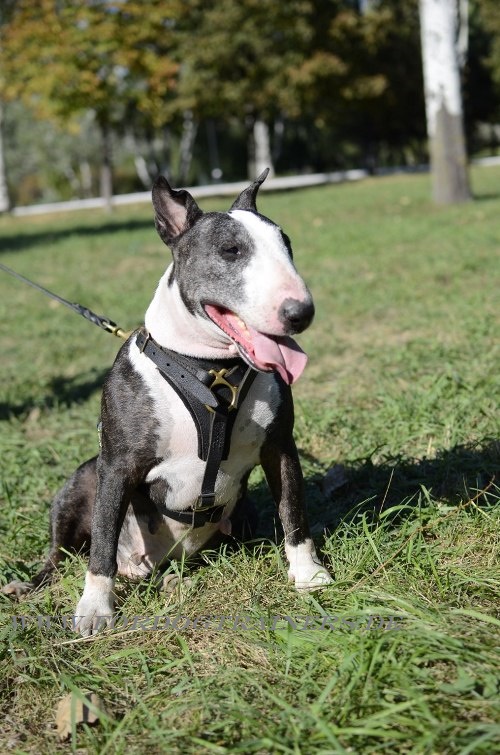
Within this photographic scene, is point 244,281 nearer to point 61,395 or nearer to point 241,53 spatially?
point 61,395

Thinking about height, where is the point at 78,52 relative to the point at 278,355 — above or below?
below

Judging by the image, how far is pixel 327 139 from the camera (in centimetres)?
4728

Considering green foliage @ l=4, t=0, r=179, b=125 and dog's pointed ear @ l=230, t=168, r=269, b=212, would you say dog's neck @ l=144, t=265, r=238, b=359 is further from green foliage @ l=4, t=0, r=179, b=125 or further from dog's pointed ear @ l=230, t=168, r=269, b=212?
green foliage @ l=4, t=0, r=179, b=125

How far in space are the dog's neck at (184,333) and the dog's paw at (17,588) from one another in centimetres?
104

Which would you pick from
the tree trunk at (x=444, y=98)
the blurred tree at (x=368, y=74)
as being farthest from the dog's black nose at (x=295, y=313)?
the blurred tree at (x=368, y=74)

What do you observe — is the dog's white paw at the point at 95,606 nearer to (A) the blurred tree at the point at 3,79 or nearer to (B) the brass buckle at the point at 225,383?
(B) the brass buckle at the point at 225,383

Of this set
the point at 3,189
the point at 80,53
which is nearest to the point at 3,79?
the point at 80,53

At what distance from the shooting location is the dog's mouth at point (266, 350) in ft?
7.57

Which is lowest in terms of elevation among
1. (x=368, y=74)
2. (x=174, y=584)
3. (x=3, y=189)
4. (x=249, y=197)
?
(x=3, y=189)

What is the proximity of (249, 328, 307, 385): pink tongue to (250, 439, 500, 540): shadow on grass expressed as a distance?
2.87 ft

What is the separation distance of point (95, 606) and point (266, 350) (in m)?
0.96

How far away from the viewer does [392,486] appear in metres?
3.38

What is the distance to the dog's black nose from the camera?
2188mm

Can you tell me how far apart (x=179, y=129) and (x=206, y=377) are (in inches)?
1400
